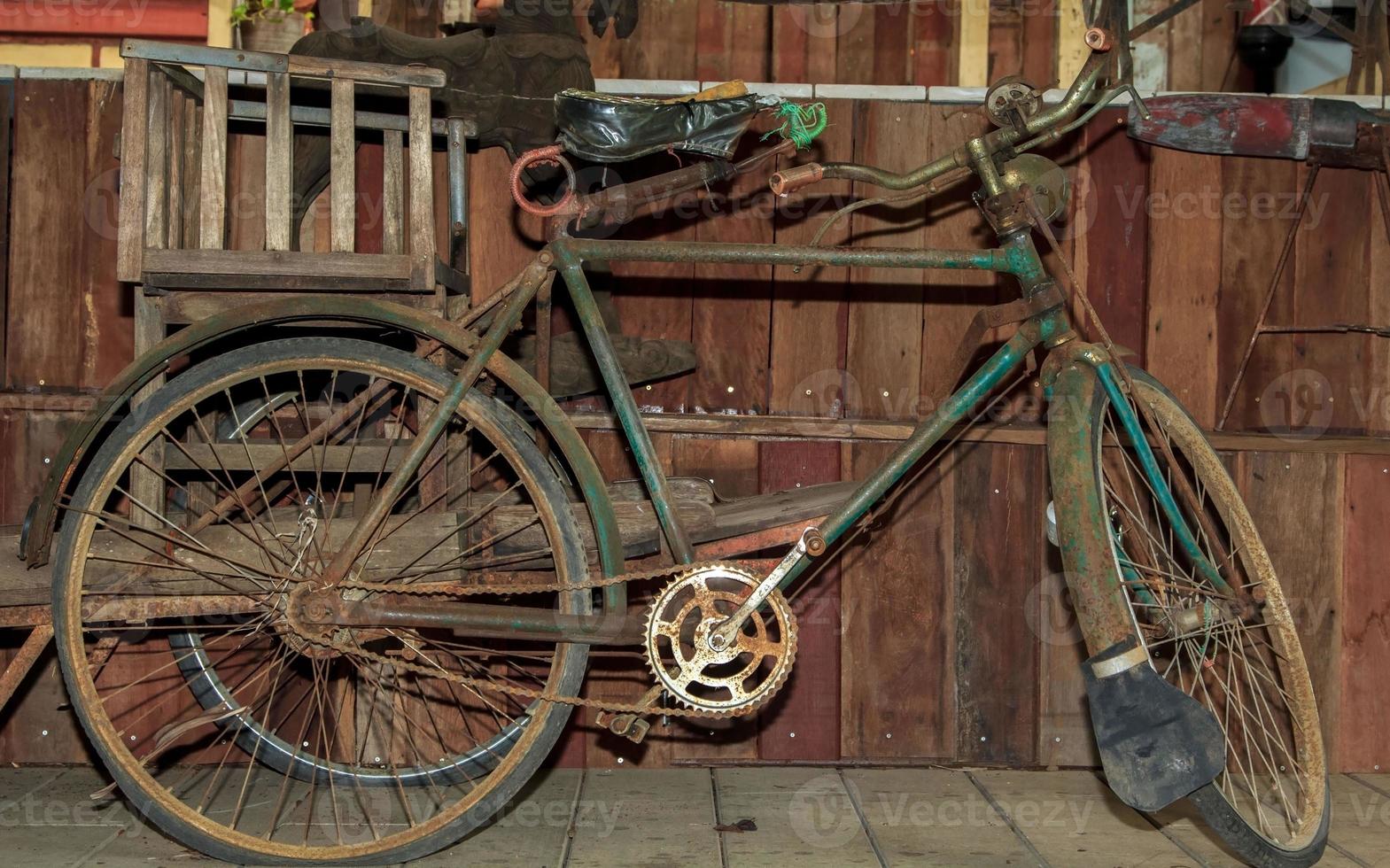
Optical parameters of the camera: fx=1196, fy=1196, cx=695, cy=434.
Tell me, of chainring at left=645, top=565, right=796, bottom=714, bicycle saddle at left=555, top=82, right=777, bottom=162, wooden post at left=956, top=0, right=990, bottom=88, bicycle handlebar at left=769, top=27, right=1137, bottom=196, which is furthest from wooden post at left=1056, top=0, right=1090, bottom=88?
chainring at left=645, top=565, right=796, bottom=714

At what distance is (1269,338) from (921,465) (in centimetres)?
88

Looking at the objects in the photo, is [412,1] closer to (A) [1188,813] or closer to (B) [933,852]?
(B) [933,852]

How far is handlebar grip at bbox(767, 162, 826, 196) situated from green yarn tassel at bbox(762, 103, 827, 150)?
9 cm

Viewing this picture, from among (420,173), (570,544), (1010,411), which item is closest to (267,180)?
(420,173)

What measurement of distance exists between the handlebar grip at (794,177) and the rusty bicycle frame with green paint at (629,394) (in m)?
0.05

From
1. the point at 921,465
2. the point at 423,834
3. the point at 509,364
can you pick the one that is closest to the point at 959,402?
the point at 921,465

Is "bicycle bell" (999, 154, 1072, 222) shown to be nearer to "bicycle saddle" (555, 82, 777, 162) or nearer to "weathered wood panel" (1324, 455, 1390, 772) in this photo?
"bicycle saddle" (555, 82, 777, 162)

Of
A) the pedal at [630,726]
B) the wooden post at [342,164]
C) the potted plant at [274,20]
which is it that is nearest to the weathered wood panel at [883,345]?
the pedal at [630,726]

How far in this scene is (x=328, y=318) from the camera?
2215mm

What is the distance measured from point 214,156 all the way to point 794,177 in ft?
3.58

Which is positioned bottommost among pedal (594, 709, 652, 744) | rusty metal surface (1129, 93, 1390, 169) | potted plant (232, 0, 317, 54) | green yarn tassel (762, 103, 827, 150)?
pedal (594, 709, 652, 744)

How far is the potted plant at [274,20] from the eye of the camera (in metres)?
3.05

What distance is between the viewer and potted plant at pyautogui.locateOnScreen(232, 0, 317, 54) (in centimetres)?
305

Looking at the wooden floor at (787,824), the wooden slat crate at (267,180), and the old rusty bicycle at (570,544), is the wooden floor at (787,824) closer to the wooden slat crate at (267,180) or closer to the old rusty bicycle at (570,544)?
the old rusty bicycle at (570,544)
